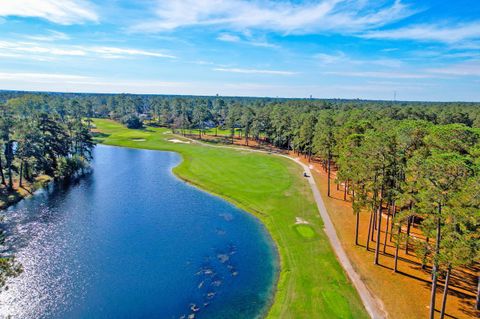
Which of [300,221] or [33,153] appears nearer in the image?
[300,221]

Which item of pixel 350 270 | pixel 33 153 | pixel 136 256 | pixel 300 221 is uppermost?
pixel 33 153

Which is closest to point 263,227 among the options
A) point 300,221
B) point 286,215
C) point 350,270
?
point 286,215

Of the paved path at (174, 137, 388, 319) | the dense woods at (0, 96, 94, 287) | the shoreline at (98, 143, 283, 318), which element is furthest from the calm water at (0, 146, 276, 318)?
the paved path at (174, 137, 388, 319)

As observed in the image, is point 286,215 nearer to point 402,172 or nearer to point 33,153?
point 402,172

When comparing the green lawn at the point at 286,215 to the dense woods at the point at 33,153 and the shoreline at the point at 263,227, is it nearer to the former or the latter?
the shoreline at the point at 263,227

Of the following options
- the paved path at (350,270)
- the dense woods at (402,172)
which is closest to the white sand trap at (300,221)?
the paved path at (350,270)

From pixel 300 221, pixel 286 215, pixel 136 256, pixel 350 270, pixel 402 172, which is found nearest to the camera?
pixel 350 270
